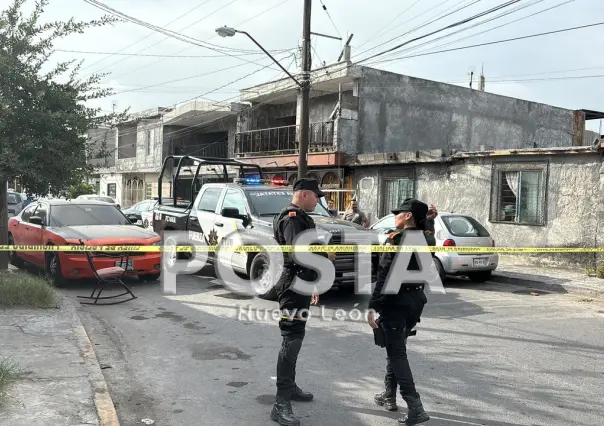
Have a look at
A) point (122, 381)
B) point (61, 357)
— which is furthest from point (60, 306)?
point (122, 381)

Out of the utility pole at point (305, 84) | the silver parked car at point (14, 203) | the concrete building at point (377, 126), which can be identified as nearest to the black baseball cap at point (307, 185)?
the utility pole at point (305, 84)

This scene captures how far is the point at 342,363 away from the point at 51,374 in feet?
8.91

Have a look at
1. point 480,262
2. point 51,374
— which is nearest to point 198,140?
point 480,262

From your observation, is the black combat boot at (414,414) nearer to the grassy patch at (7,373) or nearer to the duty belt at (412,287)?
the duty belt at (412,287)

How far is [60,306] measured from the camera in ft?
24.2

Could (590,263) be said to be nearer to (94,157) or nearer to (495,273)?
(495,273)

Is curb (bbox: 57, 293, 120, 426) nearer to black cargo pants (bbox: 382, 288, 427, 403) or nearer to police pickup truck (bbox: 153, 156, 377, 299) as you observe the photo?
black cargo pants (bbox: 382, 288, 427, 403)

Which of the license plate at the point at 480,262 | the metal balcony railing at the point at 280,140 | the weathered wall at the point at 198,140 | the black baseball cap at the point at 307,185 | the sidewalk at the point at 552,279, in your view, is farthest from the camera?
the weathered wall at the point at 198,140

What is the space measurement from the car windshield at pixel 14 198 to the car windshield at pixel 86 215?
10483 millimetres

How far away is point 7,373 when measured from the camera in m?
4.52

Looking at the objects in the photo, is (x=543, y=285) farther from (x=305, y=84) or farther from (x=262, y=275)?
(x=305, y=84)

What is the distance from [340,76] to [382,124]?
9.41ft

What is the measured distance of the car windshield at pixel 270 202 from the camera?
9305mm

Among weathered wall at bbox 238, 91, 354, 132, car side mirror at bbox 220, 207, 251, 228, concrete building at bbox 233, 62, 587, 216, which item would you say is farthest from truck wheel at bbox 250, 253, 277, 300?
weathered wall at bbox 238, 91, 354, 132
